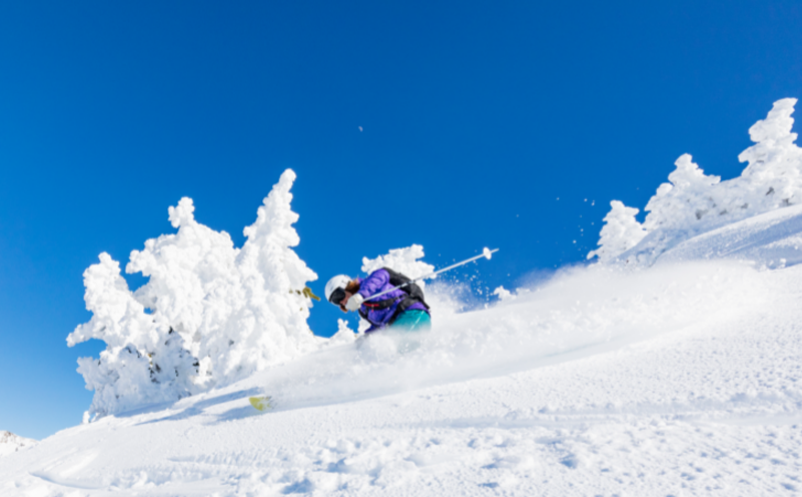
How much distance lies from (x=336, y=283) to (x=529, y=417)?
4.54 metres

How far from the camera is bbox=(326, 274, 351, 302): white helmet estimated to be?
6.70m

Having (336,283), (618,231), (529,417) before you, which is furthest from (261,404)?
(618,231)

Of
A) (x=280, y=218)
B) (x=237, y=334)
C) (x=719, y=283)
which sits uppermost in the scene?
(x=280, y=218)

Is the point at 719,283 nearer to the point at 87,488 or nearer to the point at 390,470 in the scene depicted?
the point at 390,470

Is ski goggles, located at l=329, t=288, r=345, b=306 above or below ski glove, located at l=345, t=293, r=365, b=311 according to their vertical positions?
above

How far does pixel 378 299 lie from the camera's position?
21.4 feet

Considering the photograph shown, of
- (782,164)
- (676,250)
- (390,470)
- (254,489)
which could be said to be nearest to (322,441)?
(254,489)

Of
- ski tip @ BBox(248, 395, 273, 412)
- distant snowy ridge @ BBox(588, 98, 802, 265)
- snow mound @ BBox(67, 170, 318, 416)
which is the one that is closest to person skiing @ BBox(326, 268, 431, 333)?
ski tip @ BBox(248, 395, 273, 412)

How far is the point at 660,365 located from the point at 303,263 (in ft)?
48.3

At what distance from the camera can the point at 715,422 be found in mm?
2178

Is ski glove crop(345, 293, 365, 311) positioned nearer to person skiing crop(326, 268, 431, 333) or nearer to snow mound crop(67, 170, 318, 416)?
person skiing crop(326, 268, 431, 333)

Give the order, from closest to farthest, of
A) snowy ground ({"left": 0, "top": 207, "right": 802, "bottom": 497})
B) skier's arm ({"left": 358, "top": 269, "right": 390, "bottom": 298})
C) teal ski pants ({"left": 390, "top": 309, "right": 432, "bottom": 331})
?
snowy ground ({"left": 0, "top": 207, "right": 802, "bottom": 497}) < teal ski pants ({"left": 390, "top": 309, "right": 432, "bottom": 331}) < skier's arm ({"left": 358, "top": 269, "right": 390, "bottom": 298})

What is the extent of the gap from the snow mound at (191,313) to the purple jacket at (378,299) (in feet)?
25.2

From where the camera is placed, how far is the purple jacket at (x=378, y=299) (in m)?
6.46
